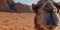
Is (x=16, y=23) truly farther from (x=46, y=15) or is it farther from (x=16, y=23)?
(x=46, y=15)

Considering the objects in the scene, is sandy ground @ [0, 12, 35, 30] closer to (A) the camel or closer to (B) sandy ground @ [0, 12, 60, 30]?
(B) sandy ground @ [0, 12, 60, 30]

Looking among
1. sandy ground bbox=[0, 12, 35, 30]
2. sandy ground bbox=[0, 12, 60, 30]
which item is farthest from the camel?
sandy ground bbox=[0, 12, 35, 30]

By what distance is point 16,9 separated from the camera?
18172 millimetres

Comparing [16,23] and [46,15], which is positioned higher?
[46,15]

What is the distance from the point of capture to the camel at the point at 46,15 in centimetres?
139

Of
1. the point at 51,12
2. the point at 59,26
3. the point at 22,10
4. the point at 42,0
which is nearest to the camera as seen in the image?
the point at 51,12

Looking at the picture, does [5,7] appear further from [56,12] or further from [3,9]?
[56,12]

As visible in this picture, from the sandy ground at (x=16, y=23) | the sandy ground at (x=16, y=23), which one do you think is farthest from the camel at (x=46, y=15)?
the sandy ground at (x=16, y=23)

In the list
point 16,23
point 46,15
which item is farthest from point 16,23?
point 46,15

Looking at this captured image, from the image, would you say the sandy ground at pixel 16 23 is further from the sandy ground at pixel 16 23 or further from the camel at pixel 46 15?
the camel at pixel 46 15

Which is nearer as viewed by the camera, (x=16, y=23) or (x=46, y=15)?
(x=46, y=15)

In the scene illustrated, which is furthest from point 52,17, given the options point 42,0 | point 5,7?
point 5,7

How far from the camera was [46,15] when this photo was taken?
4.62ft

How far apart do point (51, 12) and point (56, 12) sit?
0.22 feet
